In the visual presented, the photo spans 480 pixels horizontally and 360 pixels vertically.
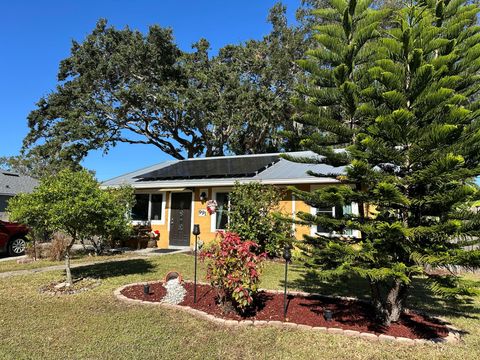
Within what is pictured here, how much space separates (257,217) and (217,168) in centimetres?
500

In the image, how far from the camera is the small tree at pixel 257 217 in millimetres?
11273

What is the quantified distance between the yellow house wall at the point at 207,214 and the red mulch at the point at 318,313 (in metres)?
5.53

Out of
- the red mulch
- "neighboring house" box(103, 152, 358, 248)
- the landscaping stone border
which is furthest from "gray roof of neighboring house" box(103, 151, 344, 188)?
the landscaping stone border

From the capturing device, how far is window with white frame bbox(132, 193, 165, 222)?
15672 mm

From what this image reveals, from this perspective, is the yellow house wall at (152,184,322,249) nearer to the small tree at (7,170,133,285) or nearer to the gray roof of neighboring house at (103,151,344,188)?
the gray roof of neighboring house at (103,151,344,188)

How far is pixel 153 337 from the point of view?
4.83m

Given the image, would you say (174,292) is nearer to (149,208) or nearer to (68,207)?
(68,207)

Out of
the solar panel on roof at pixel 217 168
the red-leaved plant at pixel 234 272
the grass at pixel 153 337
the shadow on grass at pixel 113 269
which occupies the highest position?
the solar panel on roof at pixel 217 168

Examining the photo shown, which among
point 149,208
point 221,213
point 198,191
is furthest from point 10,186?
point 221,213

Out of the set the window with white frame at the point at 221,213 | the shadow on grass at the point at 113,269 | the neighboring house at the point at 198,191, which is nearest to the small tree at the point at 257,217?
the neighboring house at the point at 198,191

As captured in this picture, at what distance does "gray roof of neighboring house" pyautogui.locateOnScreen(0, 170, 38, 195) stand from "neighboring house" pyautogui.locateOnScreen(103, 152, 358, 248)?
951cm

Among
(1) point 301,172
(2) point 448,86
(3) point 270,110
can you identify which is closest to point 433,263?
(2) point 448,86

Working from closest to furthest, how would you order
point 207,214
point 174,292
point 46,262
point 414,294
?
point 174,292
point 414,294
point 46,262
point 207,214

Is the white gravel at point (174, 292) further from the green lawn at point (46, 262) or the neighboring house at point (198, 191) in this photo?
the neighboring house at point (198, 191)
